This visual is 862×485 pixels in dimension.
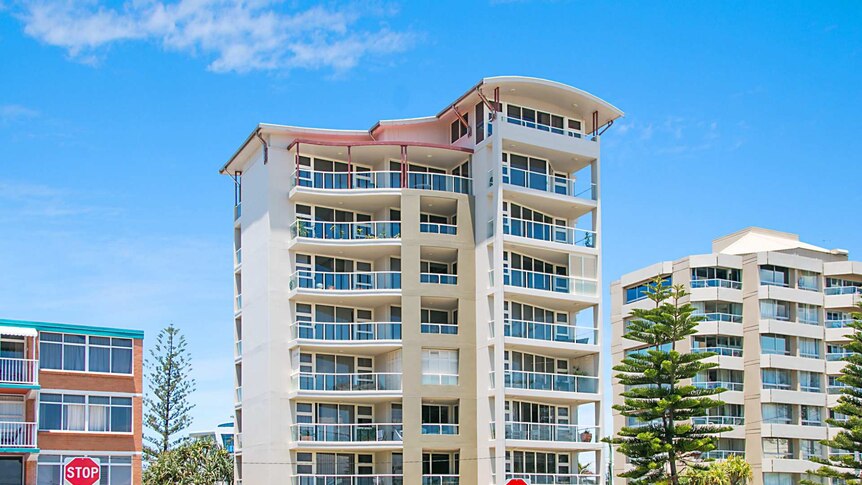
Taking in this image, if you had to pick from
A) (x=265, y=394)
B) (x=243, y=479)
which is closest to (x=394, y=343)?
(x=265, y=394)

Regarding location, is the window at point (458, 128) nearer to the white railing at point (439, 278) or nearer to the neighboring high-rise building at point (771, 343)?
the white railing at point (439, 278)

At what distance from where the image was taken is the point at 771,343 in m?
65.7

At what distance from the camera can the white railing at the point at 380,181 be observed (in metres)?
46.9

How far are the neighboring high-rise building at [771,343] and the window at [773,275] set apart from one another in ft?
0.18

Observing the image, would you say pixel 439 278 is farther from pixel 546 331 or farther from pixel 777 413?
pixel 777 413

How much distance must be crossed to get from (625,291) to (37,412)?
1632 inches

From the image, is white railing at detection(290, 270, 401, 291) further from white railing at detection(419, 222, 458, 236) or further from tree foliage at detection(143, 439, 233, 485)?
tree foliage at detection(143, 439, 233, 485)

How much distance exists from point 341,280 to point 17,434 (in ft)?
43.5

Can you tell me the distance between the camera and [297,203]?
4703cm

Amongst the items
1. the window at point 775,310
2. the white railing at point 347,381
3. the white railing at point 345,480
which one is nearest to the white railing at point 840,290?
the window at point 775,310

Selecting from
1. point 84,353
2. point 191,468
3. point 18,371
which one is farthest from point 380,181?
point 191,468

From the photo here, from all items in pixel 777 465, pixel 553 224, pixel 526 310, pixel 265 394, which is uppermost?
pixel 553 224

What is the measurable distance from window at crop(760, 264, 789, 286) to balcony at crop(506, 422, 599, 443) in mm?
23926

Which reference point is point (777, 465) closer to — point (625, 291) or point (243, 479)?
point (625, 291)
